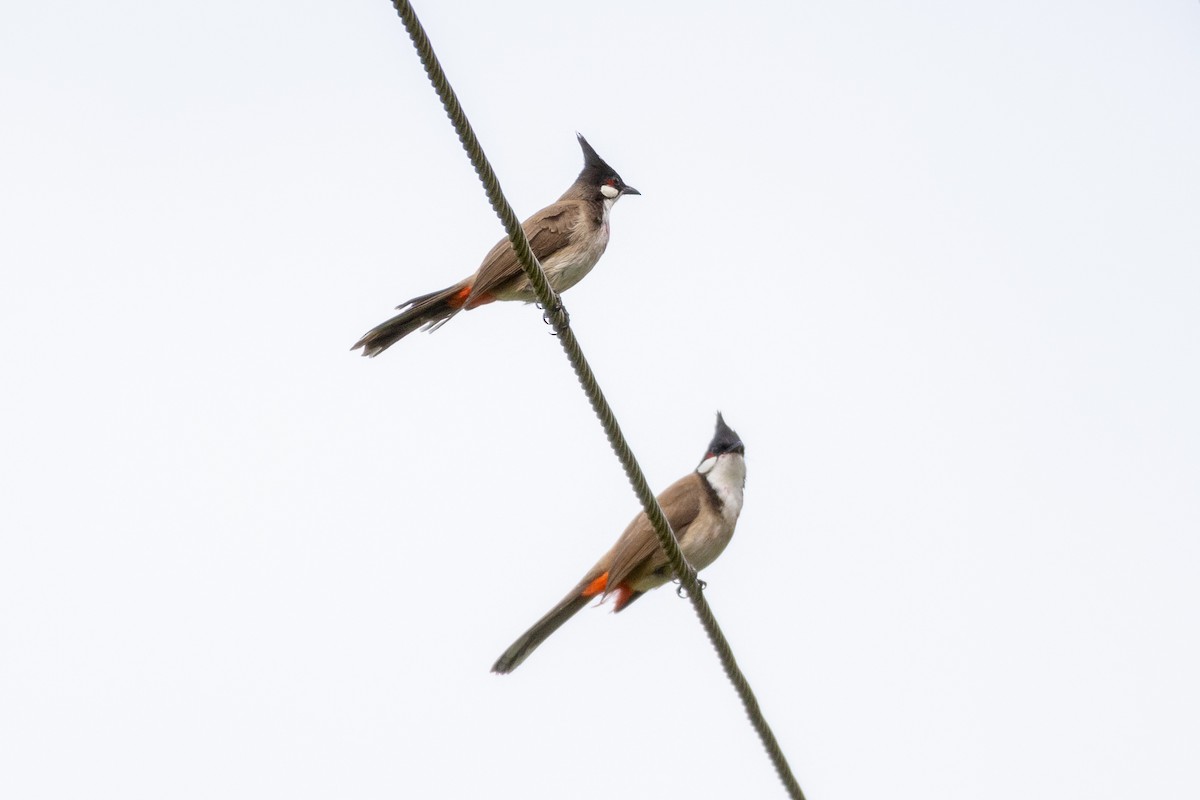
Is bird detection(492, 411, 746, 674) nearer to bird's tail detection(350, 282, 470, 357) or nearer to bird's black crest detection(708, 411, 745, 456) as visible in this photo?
bird's black crest detection(708, 411, 745, 456)

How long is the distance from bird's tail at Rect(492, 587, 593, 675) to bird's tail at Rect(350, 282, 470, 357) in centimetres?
117

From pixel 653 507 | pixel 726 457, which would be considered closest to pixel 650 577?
pixel 726 457

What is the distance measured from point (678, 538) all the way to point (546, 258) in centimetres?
124

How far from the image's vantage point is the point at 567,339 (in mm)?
4367

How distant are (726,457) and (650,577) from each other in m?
0.84

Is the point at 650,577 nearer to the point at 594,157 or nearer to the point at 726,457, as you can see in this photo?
the point at 726,457

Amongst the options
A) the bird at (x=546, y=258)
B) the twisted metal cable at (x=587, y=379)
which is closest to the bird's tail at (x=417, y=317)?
the bird at (x=546, y=258)

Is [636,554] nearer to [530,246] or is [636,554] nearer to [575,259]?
[530,246]

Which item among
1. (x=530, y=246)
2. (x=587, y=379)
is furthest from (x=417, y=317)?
(x=587, y=379)

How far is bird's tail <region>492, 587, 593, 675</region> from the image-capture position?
5336 mm

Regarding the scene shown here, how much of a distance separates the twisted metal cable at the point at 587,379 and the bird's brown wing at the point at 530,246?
581 mm

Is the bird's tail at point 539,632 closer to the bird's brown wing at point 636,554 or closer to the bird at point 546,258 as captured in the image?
the bird's brown wing at point 636,554

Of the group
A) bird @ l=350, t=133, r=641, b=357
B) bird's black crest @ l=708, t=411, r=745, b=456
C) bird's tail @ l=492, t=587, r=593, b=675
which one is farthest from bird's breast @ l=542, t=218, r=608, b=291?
bird's tail @ l=492, t=587, r=593, b=675

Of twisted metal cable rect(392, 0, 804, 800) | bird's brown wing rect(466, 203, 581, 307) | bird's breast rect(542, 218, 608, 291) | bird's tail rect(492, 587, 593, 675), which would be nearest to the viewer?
twisted metal cable rect(392, 0, 804, 800)
